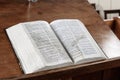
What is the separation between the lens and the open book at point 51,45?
4.66ft

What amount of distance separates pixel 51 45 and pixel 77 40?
158 mm

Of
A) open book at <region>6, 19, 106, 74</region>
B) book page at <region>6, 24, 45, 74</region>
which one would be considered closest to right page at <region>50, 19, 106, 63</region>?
open book at <region>6, 19, 106, 74</region>

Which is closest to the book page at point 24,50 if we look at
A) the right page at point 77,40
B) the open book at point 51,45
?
the open book at point 51,45

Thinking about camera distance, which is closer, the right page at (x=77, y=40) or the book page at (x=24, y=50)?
the book page at (x=24, y=50)

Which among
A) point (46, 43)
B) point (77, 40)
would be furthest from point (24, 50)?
point (77, 40)

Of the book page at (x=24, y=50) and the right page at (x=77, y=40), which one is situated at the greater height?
the book page at (x=24, y=50)

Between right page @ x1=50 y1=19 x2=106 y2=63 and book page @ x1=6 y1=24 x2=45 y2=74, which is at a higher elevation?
book page @ x1=6 y1=24 x2=45 y2=74

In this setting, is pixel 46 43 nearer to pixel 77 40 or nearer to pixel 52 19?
pixel 77 40

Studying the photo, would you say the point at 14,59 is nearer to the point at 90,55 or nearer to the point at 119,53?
the point at 90,55

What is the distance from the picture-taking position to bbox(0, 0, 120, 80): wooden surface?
141 cm

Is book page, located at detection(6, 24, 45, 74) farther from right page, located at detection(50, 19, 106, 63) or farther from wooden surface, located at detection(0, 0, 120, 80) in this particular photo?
right page, located at detection(50, 19, 106, 63)

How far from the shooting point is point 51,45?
4.93 feet

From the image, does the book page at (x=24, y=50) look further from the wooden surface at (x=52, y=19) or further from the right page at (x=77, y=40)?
the right page at (x=77, y=40)

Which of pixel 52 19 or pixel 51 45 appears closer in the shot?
pixel 51 45
